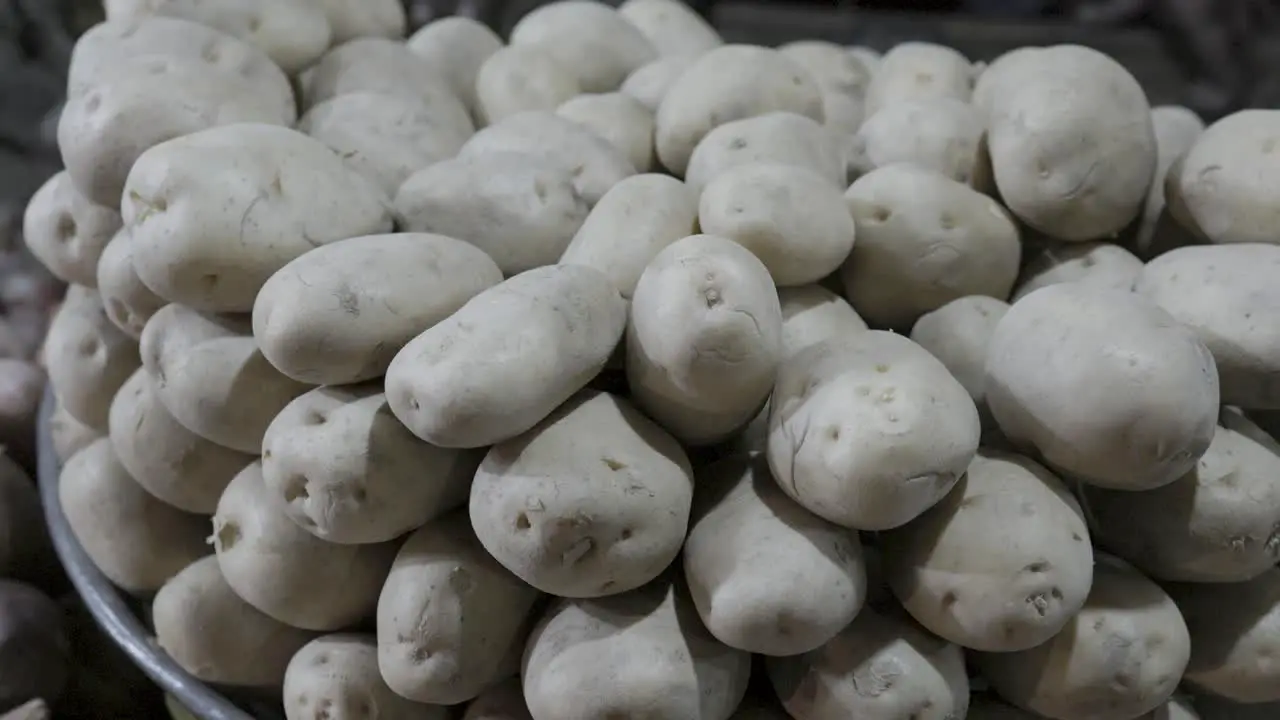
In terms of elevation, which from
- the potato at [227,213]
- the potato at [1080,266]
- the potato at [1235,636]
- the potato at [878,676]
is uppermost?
the potato at [227,213]

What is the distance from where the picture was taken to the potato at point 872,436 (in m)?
0.64

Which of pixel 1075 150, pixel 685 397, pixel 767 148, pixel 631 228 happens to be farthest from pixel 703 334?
pixel 1075 150

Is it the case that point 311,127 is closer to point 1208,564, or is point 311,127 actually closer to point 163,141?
point 163,141

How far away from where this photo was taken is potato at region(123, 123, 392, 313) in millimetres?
768

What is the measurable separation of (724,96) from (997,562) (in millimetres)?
515

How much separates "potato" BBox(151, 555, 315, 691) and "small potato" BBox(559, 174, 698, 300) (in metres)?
0.39

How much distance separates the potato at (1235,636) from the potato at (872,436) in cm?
26

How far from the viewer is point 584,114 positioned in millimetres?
1041

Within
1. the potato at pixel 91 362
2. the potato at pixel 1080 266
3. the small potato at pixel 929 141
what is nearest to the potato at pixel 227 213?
the potato at pixel 91 362

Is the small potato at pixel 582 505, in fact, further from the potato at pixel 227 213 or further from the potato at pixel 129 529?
the potato at pixel 129 529

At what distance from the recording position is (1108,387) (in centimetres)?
67

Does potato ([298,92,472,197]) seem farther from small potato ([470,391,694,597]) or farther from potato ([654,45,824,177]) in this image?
small potato ([470,391,694,597])

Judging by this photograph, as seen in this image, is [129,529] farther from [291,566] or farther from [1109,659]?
[1109,659]

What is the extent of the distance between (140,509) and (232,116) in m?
0.36
